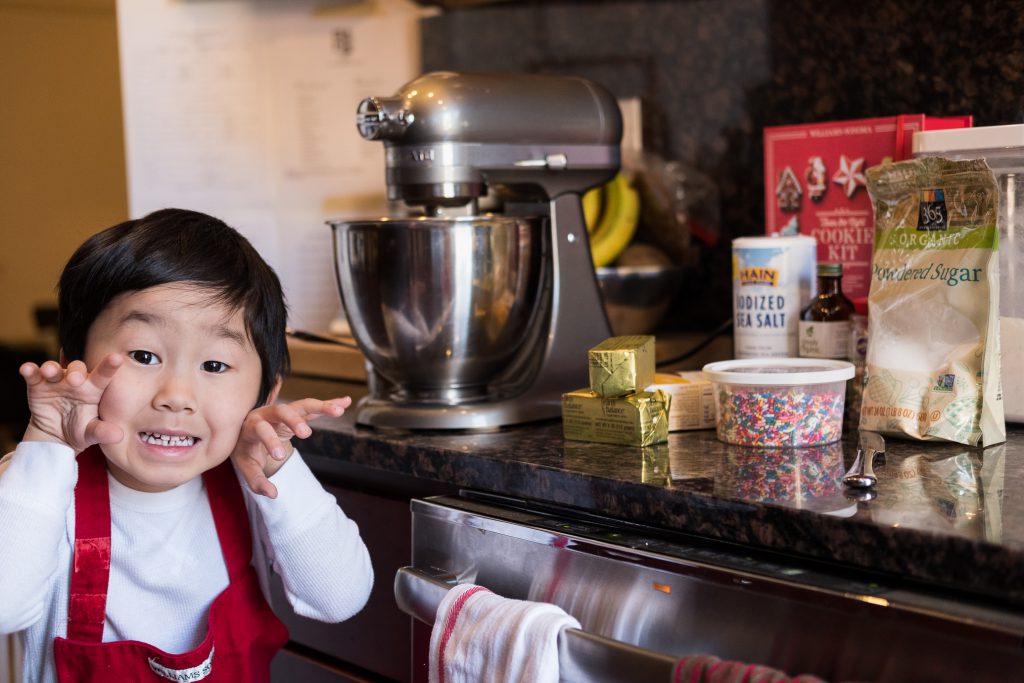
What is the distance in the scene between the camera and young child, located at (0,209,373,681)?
1004 millimetres

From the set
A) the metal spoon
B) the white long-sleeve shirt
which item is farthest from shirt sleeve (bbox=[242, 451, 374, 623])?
the metal spoon

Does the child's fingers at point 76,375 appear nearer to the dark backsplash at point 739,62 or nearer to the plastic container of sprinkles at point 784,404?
the plastic container of sprinkles at point 784,404

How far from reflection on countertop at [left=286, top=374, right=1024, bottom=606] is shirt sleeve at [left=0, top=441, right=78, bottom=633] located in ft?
1.07

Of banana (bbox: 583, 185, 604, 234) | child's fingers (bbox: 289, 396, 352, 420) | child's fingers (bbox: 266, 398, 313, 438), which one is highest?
banana (bbox: 583, 185, 604, 234)

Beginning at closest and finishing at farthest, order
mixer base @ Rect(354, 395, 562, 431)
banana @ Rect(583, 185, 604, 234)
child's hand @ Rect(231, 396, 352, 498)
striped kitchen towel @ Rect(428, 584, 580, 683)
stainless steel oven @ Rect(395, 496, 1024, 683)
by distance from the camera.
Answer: stainless steel oven @ Rect(395, 496, 1024, 683) → striped kitchen towel @ Rect(428, 584, 580, 683) → child's hand @ Rect(231, 396, 352, 498) → mixer base @ Rect(354, 395, 562, 431) → banana @ Rect(583, 185, 604, 234)

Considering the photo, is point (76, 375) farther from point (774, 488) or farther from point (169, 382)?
point (774, 488)

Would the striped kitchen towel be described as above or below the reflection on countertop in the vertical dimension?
below

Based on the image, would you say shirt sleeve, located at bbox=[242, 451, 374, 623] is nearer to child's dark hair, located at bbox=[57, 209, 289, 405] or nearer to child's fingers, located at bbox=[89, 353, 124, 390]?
child's dark hair, located at bbox=[57, 209, 289, 405]

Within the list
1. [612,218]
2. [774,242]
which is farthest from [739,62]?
[774,242]

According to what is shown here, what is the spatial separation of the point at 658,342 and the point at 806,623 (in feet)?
2.84

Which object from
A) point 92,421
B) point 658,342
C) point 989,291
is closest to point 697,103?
point 658,342

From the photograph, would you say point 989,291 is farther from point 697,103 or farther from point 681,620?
point 697,103

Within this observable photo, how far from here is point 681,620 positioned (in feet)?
2.91

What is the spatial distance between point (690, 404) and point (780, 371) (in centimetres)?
11
